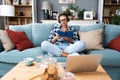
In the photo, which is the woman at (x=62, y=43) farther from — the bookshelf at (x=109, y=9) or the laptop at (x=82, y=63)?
the bookshelf at (x=109, y=9)

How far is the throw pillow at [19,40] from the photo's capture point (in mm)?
2732

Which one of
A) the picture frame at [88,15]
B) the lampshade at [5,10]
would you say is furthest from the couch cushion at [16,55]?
the picture frame at [88,15]

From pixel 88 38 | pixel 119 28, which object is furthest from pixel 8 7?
pixel 119 28

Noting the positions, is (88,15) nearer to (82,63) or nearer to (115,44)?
(115,44)

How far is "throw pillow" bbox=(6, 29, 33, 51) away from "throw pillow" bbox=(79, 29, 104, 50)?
91 cm

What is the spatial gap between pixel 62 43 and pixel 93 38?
513 millimetres

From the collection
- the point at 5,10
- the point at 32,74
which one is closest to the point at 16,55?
the point at 32,74

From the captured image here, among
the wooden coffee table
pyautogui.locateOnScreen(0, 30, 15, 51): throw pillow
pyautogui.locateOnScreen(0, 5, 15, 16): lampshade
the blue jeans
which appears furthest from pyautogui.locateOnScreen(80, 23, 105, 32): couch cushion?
pyautogui.locateOnScreen(0, 5, 15, 16): lampshade

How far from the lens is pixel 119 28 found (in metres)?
2.95

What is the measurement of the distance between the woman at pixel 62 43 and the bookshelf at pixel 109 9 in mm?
2423

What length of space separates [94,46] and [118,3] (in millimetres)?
2716

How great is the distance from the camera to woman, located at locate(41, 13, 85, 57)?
250cm

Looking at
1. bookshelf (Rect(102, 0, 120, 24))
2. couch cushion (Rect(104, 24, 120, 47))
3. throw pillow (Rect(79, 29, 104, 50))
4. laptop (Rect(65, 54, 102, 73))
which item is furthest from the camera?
bookshelf (Rect(102, 0, 120, 24))

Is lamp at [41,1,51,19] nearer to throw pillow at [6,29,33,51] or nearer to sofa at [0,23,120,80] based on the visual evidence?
sofa at [0,23,120,80]
